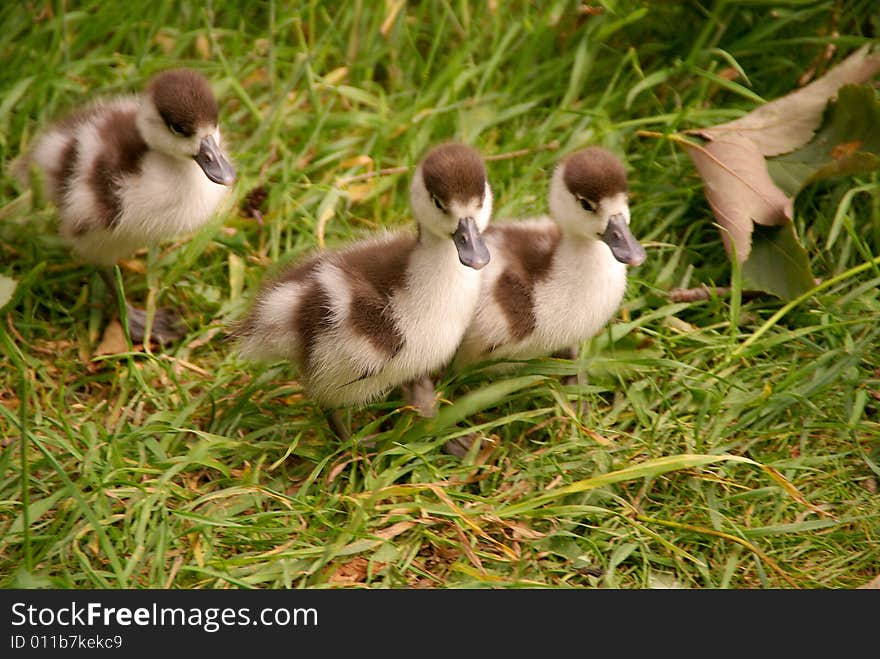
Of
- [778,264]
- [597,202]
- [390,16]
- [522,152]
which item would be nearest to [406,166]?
[522,152]

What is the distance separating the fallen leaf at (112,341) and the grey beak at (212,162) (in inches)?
22.1

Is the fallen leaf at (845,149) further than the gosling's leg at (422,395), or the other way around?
the fallen leaf at (845,149)

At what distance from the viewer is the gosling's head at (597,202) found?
2.50m

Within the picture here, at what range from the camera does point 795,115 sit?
10.6ft

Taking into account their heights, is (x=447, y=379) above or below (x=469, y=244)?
below

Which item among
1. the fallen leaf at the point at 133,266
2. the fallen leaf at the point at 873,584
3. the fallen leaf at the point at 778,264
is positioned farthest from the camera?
the fallen leaf at the point at 133,266

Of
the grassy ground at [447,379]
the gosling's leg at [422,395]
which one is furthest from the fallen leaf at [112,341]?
the gosling's leg at [422,395]

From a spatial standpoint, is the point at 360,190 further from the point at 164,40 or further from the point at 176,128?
the point at 164,40

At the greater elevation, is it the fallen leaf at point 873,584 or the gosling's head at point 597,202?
the gosling's head at point 597,202

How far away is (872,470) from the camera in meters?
2.62

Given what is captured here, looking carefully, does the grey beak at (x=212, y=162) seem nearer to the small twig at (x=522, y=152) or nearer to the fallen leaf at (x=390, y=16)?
the small twig at (x=522, y=152)

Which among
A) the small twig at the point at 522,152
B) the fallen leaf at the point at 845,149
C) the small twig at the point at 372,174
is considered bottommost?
the small twig at the point at 372,174

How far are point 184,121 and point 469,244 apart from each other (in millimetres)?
821

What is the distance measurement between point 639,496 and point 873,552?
53 centimetres
